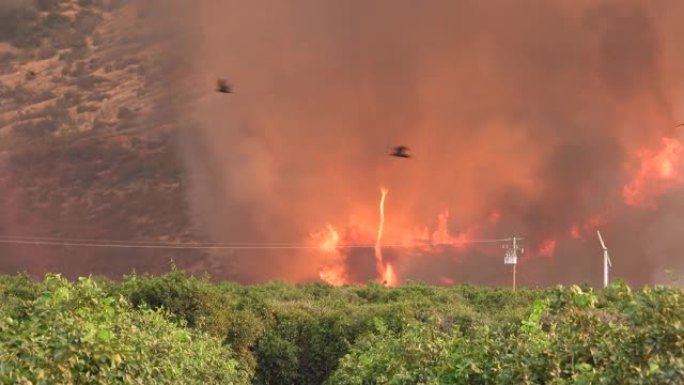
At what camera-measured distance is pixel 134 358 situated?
15102mm

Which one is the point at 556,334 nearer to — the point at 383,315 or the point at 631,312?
the point at 631,312

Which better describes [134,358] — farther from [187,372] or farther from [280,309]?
[280,309]

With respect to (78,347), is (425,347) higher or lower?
higher

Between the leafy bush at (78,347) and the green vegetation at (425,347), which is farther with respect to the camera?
the leafy bush at (78,347)

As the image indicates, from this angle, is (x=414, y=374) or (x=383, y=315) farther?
(x=383, y=315)

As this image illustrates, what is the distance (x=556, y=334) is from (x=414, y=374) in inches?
170

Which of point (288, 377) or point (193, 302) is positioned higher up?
point (193, 302)

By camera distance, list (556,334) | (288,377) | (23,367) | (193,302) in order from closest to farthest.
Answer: (23,367), (556,334), (193,302), (288,377)

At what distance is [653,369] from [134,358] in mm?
8355

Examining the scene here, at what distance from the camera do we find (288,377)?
1896 inches

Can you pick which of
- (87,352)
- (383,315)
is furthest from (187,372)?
(383,315)

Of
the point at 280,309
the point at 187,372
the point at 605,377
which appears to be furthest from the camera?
the point at 280,309

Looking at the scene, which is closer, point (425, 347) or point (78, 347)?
point (78, 347)

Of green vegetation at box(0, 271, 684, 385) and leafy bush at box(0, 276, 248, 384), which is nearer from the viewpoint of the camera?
green vegetation at box(0, 271, 684, 385)
